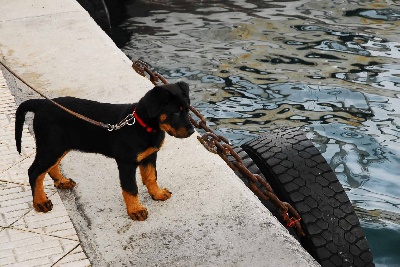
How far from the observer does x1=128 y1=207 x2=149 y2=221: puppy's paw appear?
4.95m

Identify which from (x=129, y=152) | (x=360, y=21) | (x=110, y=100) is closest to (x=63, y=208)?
(x=129, y=152)

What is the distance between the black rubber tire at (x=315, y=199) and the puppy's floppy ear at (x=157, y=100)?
1352 mm

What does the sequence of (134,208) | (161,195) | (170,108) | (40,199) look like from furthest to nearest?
(161,195)
(40,199)
(134,208)
(170,108)

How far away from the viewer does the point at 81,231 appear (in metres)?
4.91

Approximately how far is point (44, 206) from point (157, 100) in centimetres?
125

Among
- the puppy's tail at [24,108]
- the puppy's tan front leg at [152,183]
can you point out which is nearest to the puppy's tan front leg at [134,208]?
the puppy's tan front leg at [152,183]

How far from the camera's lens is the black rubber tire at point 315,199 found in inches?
202

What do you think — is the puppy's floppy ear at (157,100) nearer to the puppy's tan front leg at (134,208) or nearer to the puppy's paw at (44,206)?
the puppy's tan front leg at (134,208)

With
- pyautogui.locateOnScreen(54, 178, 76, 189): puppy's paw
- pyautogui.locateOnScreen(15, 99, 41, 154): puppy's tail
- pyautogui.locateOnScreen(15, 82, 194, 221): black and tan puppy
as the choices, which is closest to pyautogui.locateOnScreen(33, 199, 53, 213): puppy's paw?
pyautogui.locateOnScreen(15, 82, 194, 221): black and tan puppy

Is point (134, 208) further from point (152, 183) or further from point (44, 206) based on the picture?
point (44, 206)

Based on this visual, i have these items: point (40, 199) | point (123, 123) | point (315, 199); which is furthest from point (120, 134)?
point (315, 199)

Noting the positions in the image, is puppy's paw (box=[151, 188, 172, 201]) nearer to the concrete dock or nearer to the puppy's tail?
the concrete dock

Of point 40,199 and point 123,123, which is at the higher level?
point 123,123

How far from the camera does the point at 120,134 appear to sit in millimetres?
4750
